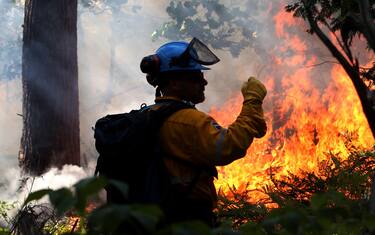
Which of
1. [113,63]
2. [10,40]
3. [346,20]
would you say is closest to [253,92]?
[346,20]

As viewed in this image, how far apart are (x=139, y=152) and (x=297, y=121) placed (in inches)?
387

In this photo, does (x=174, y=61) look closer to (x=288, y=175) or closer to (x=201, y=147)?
(x=201, y=147)

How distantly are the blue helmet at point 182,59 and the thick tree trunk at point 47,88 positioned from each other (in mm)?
4601

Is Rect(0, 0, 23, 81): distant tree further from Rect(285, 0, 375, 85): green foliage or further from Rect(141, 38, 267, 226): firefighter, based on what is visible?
Rect(141, 38, 267, 226): firefighter

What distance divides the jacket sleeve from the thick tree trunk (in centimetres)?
505

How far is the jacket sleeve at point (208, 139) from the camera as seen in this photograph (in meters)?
2.60

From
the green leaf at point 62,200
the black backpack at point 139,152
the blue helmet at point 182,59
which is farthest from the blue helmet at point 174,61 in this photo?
the green leaf at point 62,200

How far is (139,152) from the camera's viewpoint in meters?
2.67

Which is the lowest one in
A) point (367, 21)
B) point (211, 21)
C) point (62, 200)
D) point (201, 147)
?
point (62, 200)

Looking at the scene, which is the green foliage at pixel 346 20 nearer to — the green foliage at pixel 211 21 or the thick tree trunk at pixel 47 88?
the thick tree trunk at pixel 47 88

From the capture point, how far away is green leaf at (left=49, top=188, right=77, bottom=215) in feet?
3.56

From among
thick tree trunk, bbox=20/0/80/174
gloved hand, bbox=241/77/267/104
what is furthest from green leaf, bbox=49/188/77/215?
thick tree trunk, bbox=20/0/80/174

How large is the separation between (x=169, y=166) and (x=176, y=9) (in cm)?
1533

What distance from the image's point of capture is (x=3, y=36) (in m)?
24.0
